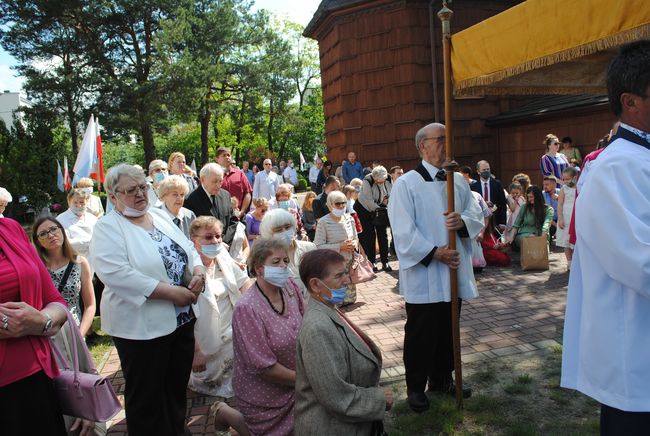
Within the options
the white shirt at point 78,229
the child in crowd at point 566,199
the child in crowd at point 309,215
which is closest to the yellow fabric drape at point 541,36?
the white shirt at point 78,229

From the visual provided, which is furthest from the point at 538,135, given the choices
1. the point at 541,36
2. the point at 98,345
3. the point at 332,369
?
the point at 332,369

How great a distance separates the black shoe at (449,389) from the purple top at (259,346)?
1545 millimetres

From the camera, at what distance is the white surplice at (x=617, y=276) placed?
1.81 meters

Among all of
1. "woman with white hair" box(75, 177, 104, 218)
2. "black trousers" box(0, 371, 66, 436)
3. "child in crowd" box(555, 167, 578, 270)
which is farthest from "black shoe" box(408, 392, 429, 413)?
"child in crowd" box(555, 167, 578, 270)

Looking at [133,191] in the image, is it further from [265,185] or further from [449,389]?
[265,185]

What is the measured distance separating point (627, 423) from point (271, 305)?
1.97m

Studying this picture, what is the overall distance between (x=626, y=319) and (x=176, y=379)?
2.68m

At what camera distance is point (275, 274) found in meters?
3.17

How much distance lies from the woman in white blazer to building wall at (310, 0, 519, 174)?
14.1m

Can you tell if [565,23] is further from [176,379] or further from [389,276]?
[389,276]

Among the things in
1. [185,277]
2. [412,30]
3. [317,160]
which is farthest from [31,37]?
[185,277]

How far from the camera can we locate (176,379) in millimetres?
3379

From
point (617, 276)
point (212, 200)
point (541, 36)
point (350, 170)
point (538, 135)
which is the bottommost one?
point (617, 276)

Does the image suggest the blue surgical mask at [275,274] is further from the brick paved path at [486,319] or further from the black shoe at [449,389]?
the black shoe at [449,389]
